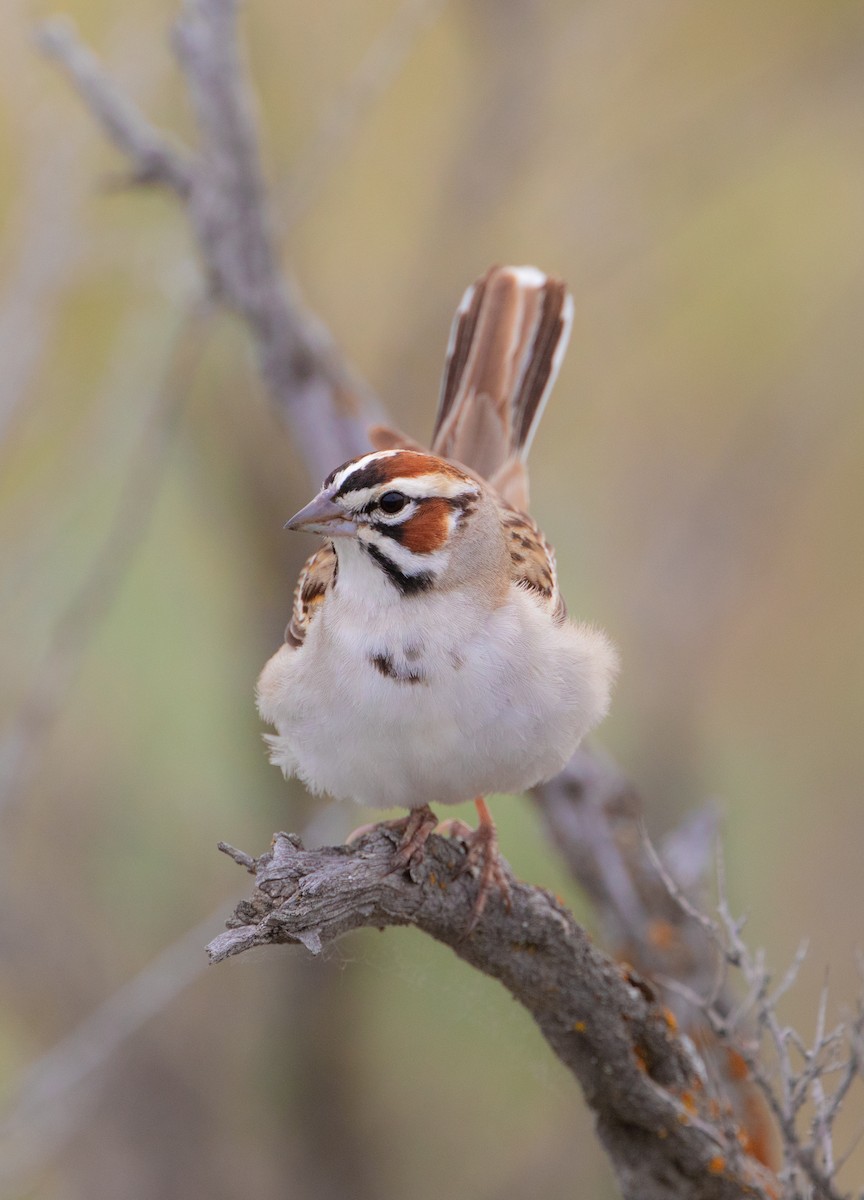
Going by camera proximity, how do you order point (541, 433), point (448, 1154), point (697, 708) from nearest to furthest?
point (448, 1154)
point (697, 708)
point (541, 433)

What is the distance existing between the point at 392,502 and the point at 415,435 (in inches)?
148

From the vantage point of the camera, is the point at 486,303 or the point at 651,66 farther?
the point at 651,66

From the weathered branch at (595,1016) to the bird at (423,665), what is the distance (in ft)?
0.20

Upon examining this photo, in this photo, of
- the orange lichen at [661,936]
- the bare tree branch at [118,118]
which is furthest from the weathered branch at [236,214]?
the orange lichen at [661,936]

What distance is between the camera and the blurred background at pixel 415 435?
5758 mm

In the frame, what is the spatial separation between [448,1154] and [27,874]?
2.68 metres

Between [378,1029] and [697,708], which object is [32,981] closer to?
[378,1029]

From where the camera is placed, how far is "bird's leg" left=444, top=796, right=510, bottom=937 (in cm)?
277

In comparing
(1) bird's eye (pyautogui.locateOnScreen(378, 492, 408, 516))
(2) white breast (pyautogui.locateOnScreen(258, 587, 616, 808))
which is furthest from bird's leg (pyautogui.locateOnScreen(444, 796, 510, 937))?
(1) bird's eye (pyautogui.locateOnScreen(378, 492, 408, 516))

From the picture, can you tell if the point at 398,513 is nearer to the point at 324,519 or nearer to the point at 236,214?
the point at 324,519

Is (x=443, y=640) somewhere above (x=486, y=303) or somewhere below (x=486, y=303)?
below

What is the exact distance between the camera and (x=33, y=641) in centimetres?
641

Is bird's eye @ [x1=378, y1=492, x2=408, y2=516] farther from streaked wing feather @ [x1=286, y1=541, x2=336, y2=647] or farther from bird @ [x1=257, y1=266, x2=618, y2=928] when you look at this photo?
streaked wing feather @ [x1=286, y1=541, x2=336, y2=647]

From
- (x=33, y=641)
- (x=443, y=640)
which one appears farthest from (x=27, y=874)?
(x=443, y=640)
